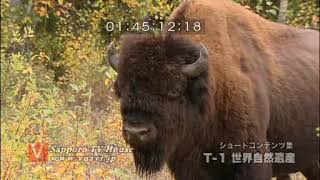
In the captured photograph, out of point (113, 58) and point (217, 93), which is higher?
point (113, 58)

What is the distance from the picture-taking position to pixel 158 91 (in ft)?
14.2

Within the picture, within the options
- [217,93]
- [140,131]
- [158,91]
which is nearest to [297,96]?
[217,93]

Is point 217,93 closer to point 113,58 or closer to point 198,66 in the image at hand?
point 198,66

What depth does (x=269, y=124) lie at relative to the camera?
525 centimetres

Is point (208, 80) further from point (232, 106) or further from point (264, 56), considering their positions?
point (264, 56)

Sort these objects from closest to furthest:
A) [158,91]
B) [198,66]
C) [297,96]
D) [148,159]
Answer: [158,91], [198,66], [148,159], [297,96]

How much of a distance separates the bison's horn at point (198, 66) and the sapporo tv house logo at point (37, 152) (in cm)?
167

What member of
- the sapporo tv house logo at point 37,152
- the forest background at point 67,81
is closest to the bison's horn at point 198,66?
the forest background at point 67,81

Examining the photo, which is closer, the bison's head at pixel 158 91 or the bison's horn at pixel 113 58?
the bison's head at pixel 158 91

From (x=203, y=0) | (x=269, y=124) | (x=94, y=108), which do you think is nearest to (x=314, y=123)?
(x=269, y=124)

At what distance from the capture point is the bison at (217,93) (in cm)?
437

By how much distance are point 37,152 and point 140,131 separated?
1.66m

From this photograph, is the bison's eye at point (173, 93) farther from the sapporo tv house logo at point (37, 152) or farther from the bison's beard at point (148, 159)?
the sapporo tv house logo at point (37, 152)

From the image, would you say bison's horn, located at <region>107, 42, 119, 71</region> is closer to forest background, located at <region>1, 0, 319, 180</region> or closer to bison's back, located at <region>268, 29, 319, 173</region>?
forest background, located at <region>1, 0, 319, 180</region>
